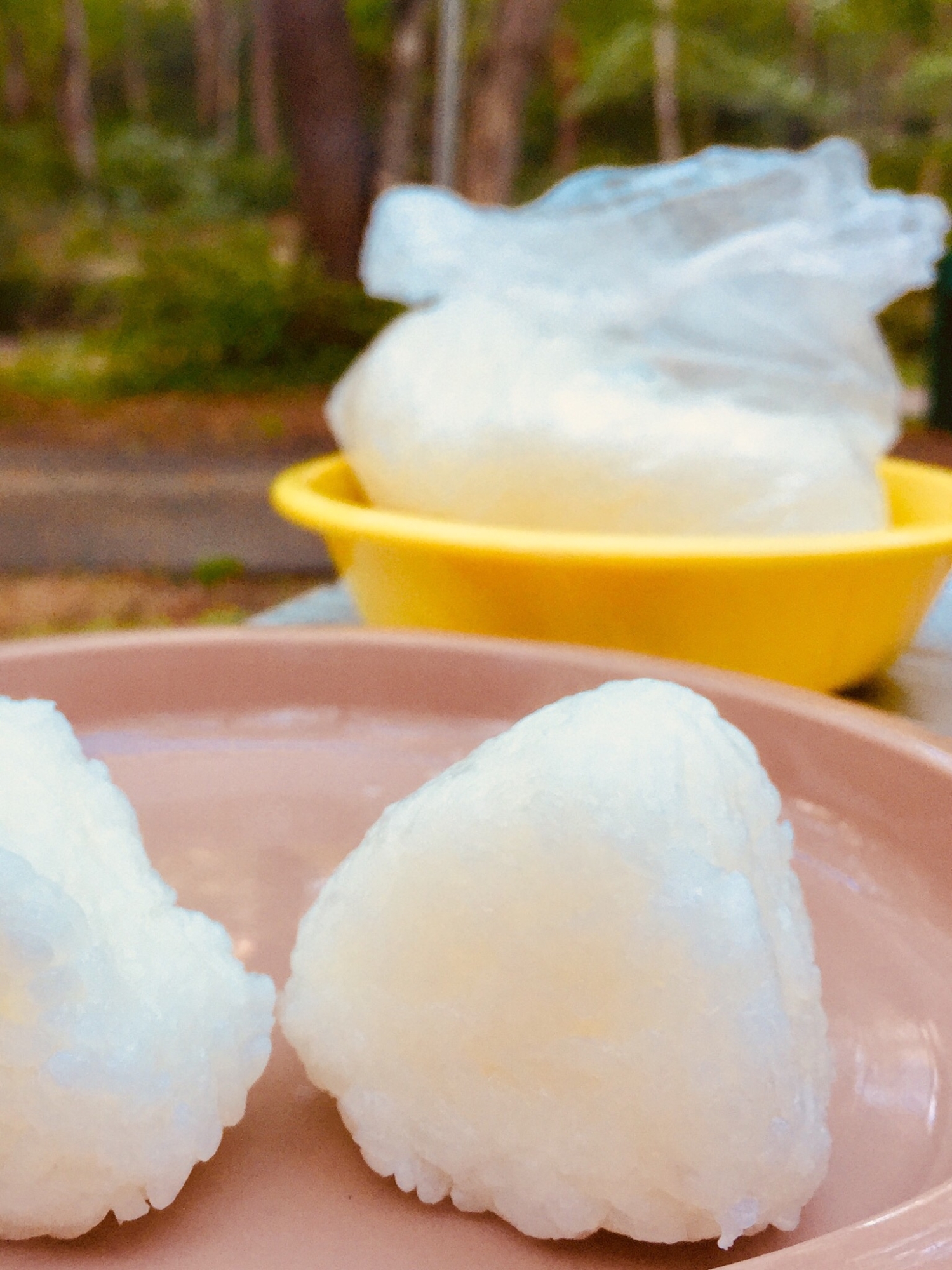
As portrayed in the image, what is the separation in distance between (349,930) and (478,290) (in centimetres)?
47

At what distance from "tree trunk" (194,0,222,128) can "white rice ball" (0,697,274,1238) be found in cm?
272

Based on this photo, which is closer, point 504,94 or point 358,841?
point 358,841

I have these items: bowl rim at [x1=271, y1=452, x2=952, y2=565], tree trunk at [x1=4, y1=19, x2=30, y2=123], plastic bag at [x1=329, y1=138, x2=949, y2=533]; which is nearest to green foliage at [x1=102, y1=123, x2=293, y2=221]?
tree trunk at [x1=4, y1=19, x2=30, y2=123]

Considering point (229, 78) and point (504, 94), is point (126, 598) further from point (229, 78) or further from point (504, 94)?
point (504, 94)

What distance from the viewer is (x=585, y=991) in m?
0.24

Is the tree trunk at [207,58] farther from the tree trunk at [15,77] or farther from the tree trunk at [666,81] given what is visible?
the tree trunk at [666,81]

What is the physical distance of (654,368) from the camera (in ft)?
Answer: 1.95

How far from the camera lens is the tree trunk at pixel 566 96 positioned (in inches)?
108

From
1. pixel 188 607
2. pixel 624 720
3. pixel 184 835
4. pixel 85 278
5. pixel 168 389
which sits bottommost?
pixel 188 607

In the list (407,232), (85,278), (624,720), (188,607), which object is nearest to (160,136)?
(85,278)

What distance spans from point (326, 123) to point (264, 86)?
172mm

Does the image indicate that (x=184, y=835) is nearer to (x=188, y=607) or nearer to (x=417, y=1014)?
(x=417, y=1014)

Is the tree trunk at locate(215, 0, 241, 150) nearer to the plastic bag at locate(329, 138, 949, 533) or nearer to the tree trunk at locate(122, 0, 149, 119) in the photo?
the tree trunk at locate(122, 0, 149, 119)

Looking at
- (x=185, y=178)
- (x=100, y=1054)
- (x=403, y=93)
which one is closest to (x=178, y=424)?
(x=185, y=178)
